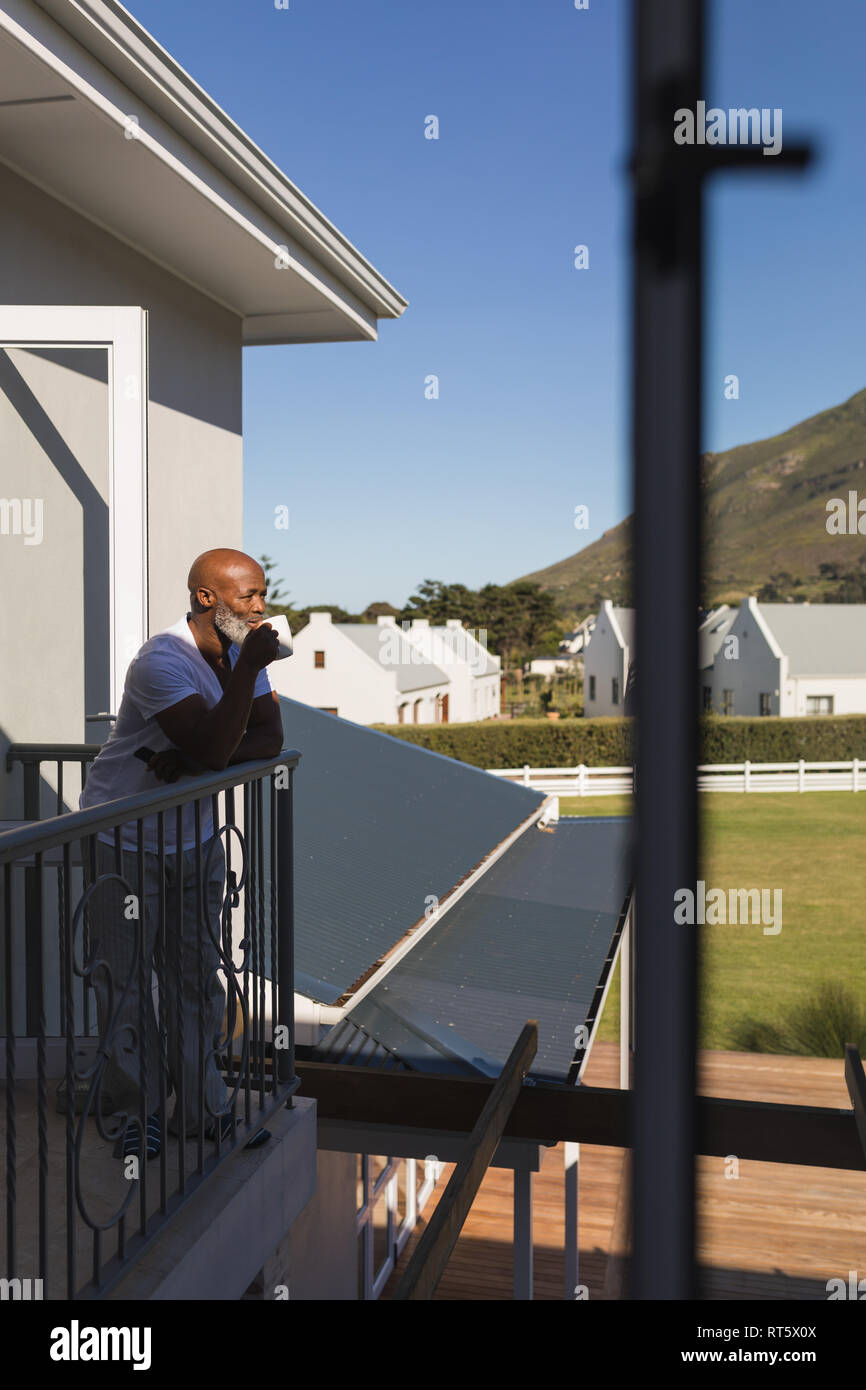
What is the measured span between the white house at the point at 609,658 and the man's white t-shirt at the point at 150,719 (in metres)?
1.92

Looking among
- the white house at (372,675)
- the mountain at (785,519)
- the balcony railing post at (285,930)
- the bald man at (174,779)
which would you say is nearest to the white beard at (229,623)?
the bald man at (174,779)

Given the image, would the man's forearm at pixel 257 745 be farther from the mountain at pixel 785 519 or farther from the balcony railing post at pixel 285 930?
the mountain at pixel 785 519

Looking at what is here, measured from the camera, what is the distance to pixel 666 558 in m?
0.58

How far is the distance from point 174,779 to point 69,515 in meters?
1.82

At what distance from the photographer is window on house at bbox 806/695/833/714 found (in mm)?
737

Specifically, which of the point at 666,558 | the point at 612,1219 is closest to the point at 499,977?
the point at 612,1219

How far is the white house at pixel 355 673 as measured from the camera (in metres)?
45.6

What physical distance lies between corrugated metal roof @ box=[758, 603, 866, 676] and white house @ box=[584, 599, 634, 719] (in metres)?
0.11

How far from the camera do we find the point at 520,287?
2012 mm

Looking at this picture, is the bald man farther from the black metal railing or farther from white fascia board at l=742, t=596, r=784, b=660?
white fascia board at l=742, t=596, r=784, b=660

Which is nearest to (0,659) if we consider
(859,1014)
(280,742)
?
(280,742)

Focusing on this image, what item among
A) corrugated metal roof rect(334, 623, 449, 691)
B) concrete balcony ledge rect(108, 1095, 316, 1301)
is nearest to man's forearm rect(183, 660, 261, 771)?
concrete balcony ledge rect(108, 1095, 316, 1301)

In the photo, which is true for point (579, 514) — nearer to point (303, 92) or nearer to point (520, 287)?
point (520, 287)
